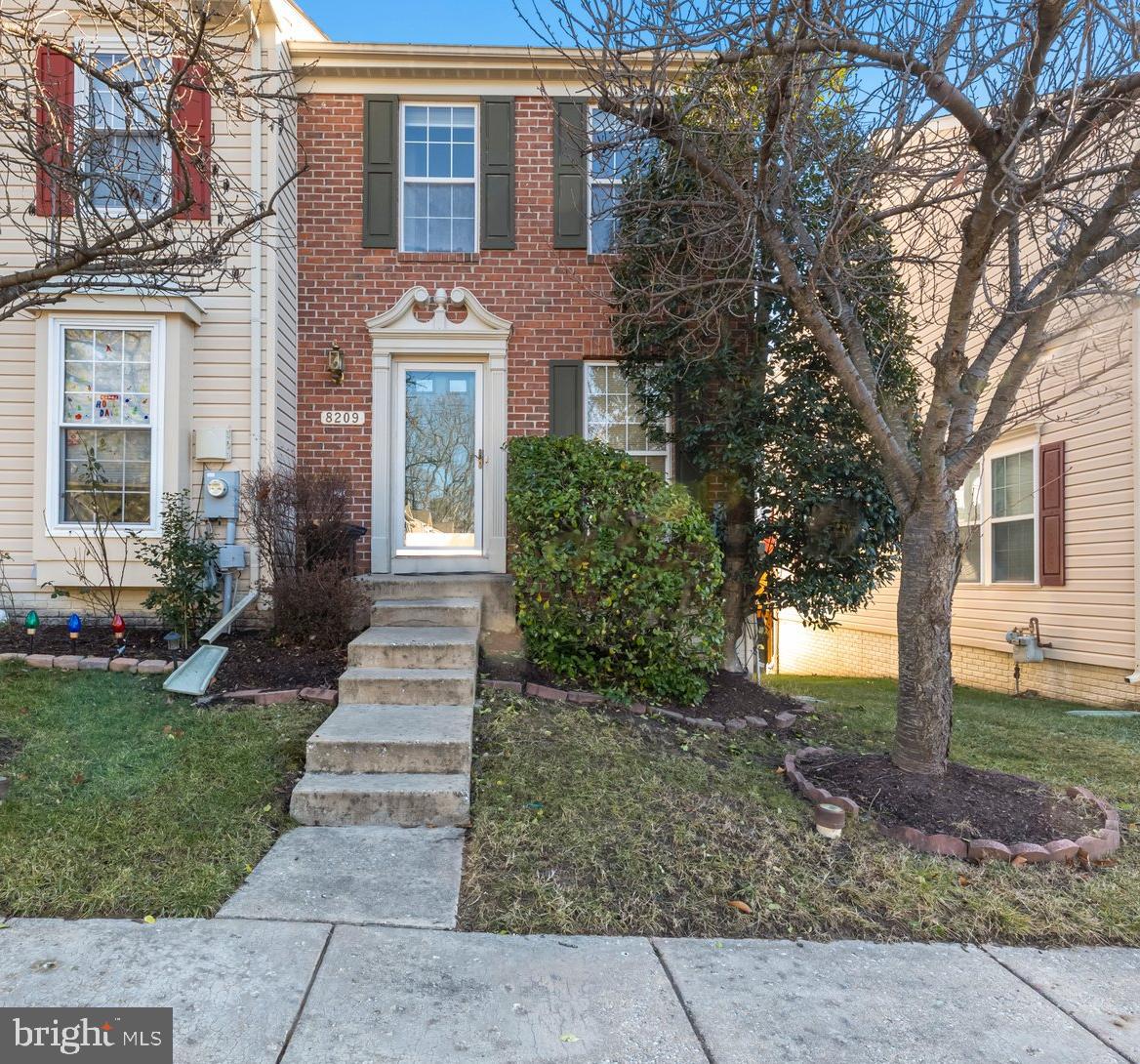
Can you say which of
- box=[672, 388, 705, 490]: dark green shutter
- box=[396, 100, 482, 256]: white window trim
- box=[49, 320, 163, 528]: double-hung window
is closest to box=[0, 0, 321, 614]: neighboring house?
box=[49, 320, 163, 528]: double-hung window

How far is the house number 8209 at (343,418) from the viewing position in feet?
23.7

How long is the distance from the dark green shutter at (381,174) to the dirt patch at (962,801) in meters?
5.93

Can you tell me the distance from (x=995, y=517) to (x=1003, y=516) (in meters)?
0.20

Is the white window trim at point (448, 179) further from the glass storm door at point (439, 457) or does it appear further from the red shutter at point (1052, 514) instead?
the red shutter at point (1052, 514)

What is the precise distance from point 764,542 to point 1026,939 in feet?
12.7

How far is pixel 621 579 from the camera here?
5.10m

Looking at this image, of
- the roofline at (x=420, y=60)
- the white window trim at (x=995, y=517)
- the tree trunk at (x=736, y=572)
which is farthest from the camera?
the white window trim at (x=995, y=517)

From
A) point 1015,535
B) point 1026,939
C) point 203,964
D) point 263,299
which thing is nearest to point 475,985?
point 203,964

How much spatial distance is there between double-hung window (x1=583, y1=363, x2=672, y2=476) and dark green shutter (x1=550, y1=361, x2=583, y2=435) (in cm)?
10

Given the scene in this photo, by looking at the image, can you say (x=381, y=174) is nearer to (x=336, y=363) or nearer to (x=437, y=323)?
(x=437, y=323)

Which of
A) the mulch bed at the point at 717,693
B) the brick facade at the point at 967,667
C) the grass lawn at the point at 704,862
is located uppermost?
the mulch bed at the point at 717,693

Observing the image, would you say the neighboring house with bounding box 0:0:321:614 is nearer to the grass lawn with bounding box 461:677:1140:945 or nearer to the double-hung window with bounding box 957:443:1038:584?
the grass lawn with bounding box 461:677:1140:945

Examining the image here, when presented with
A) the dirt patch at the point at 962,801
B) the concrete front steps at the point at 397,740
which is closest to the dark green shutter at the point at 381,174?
the concrete front steps at the point at 397,740

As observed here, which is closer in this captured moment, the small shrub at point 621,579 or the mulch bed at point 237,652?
the small shrub at point 621,579
